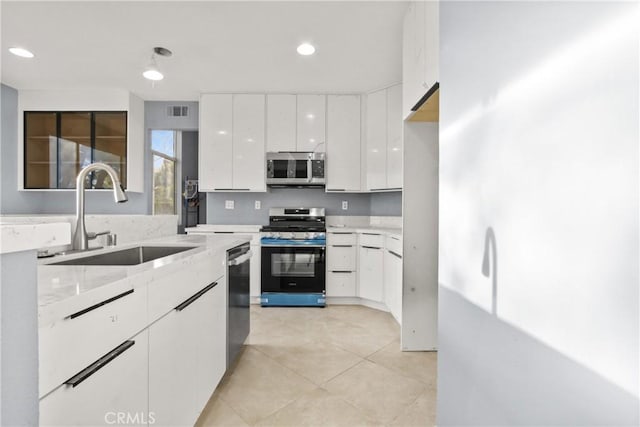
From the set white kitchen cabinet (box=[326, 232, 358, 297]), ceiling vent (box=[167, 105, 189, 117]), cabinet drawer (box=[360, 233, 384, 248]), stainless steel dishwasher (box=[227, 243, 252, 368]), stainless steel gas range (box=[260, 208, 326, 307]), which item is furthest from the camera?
ceiling vent (box=[167, 105, 189, 117])

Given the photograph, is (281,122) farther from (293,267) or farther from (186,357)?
(186,357)

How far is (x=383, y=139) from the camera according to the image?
11.5ft

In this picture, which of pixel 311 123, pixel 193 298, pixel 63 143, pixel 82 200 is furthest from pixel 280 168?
pixel 63 143

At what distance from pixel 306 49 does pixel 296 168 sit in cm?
137

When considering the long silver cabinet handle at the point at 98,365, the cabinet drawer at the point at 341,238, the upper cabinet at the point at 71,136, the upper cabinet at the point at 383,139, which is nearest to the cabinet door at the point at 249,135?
the cabinet drawer at the point at 341,238

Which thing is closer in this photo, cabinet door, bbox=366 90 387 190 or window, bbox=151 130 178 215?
cabinet door, bbox=366 90 387 190

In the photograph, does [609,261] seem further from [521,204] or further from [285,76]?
[285,76]

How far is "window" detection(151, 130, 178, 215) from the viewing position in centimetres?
459

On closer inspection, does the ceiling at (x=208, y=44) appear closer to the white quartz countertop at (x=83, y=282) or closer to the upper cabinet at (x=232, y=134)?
the upper cabinet at (x=232, y=134)

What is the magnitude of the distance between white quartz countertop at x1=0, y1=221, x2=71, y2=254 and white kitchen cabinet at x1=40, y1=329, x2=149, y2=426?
37 cm

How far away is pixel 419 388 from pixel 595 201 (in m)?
1.65

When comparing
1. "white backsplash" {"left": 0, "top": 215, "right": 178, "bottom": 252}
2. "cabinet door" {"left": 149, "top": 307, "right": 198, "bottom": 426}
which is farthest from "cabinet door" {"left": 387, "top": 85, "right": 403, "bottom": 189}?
"cabinet door" {"left": 149, "top": 307, "right": 198, "bottom": 426}

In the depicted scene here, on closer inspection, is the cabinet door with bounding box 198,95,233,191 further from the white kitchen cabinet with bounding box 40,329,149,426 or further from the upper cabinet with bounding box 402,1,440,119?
the white kitchen cabinet with bounding box 40,329,149,426

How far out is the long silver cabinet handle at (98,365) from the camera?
0.68 metres
